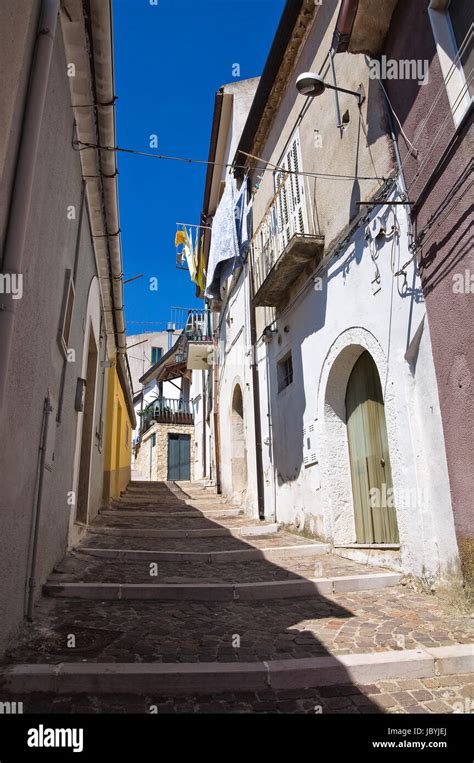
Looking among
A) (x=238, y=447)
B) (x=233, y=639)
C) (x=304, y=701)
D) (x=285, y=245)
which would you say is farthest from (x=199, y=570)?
(x=238, y=447)

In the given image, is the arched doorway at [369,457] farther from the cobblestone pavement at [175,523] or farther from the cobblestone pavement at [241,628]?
the cobblestone pavement at [175,523]

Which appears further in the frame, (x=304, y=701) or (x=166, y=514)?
(x=166, y=514)

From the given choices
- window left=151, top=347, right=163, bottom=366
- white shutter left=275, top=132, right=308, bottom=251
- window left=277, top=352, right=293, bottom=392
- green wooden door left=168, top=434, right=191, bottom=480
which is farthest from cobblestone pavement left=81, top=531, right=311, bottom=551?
window left=151, top=347, right=163, bottom=366

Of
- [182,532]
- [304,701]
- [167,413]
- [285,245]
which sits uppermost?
[167,413]

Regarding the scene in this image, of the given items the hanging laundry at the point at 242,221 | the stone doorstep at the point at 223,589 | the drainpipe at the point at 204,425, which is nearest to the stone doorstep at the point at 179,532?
the stone doorstep at the point at 223,589

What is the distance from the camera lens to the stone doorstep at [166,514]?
31.1 ft

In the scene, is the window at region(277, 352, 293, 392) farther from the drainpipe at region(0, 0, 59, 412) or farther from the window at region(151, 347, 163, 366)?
the window at region(151, 347, 163, 366)

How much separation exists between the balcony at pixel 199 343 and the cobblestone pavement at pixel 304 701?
48.8ft

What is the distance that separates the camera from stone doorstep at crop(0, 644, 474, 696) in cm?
297

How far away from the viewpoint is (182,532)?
769cm

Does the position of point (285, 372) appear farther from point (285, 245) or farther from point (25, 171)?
point (25, 171)

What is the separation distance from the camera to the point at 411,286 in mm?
5102

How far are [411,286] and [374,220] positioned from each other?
1.25m

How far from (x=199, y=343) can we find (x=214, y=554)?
1191 centimetres
